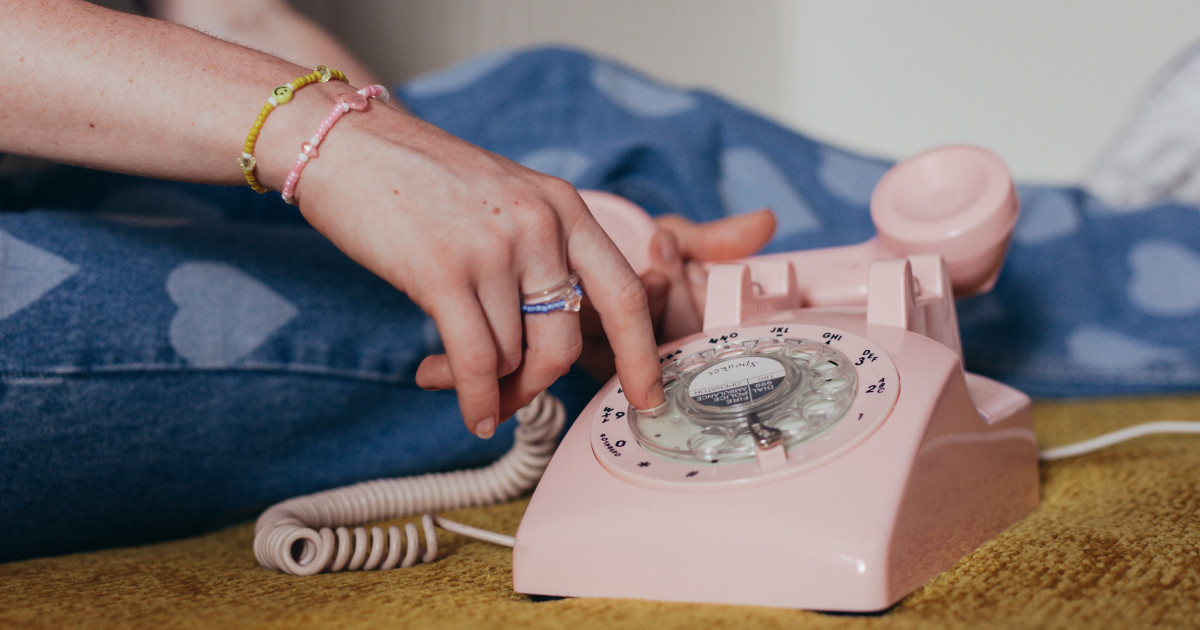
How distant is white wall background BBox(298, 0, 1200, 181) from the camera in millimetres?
1642

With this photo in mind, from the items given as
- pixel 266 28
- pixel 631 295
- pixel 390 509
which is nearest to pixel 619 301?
pixel 631 295

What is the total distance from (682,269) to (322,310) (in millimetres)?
342

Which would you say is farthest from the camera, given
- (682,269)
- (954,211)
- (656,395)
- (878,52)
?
(878,52)

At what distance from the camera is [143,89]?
0.45m

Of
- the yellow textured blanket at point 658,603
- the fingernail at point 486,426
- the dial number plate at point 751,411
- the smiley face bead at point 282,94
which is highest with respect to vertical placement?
the smiley face bead at point 282,94

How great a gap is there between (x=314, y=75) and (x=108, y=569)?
0.38m

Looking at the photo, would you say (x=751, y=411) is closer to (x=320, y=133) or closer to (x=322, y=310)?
(x=320, y=133)

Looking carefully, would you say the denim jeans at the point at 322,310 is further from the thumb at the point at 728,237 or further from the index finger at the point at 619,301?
the index finger at the point at 619,301

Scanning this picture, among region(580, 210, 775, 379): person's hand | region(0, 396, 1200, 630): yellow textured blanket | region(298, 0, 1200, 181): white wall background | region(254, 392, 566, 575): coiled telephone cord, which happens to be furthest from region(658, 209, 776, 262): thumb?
region(298, 0, 1200, 181): white wall background

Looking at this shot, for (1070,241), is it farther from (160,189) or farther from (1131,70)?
(160,189)

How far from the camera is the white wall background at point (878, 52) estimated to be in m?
1.64

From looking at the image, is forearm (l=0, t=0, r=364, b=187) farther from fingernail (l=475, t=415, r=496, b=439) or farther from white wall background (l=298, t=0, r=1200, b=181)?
white wall background (l=298, t=0, r=1200, b=181)

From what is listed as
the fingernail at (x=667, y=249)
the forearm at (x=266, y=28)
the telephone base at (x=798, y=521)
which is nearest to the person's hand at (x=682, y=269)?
the fingernail at (x=667, y=249)

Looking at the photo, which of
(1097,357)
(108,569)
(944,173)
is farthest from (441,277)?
(1097,357)
